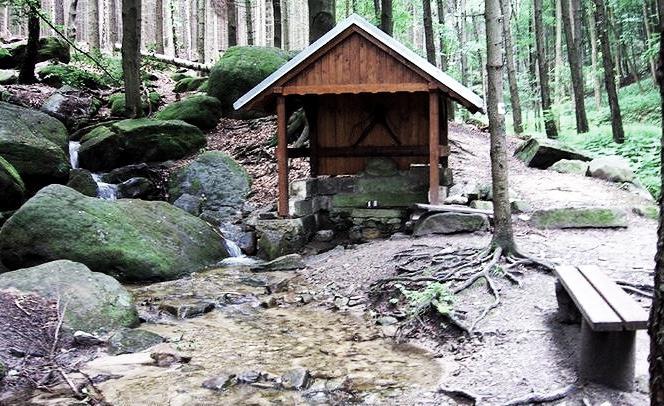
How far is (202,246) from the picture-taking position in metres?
11.2

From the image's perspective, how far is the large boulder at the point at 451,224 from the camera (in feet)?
33.0

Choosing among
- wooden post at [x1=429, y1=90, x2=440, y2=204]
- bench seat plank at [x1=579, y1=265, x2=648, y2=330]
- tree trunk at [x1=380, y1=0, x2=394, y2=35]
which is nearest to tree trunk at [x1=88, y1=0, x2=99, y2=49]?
tree trunk at [x1=380, y1=0, x2=394, y2=35]

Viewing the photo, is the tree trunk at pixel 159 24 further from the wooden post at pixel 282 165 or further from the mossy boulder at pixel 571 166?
the mossy boulder at pixel 571 166

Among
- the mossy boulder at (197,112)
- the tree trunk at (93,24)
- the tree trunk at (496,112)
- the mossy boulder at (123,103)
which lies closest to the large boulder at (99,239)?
the tree trunk at (496,112)

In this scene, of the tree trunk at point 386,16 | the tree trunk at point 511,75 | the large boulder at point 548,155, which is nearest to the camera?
the large boulder at point 548,155

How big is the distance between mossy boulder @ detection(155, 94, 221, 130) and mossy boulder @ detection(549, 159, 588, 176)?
1033cm

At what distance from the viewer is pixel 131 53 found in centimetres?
1648

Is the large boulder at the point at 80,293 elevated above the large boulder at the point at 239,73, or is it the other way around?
the large boulder at the point at 239,73

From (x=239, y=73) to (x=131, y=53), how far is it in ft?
11.6

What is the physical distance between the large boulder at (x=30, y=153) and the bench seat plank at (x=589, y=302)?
35.6 ft

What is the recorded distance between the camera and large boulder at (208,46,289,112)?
18.7m

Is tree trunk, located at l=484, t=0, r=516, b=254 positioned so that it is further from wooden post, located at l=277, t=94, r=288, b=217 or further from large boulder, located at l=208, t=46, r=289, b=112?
large boulder, located at l=208, t=46, r=289, b=112

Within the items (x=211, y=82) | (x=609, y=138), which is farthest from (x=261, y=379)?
(x=609, y=138)

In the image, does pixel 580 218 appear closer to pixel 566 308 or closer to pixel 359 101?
pixel 566 308
